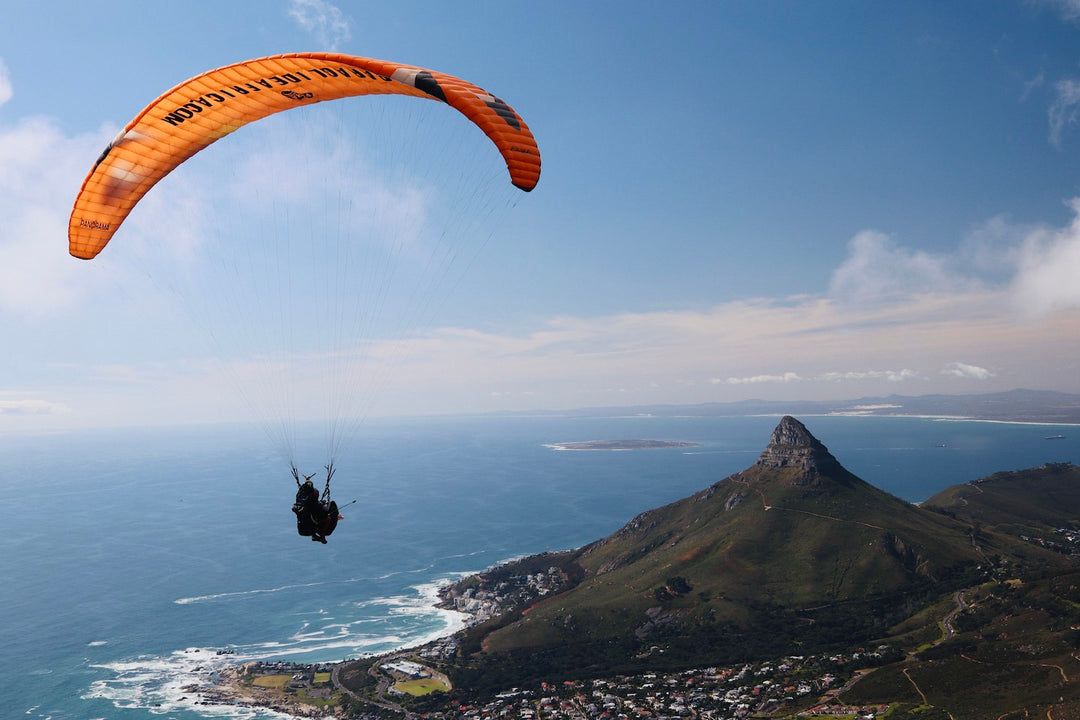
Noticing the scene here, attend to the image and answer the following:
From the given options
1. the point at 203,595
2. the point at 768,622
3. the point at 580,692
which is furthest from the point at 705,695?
the point at 203,595

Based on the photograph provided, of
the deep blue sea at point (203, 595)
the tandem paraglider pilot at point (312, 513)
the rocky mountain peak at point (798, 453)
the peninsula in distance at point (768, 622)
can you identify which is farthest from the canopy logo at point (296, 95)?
the rocky mountain peak at point (798, 453)

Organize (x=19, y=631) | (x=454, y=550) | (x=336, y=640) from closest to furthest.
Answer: (x=336, y=640)
(x=19, y=631)
(x=454, y=550)

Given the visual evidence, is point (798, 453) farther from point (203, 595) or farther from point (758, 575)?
point (203, 595)

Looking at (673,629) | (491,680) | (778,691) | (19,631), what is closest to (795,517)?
(673,629)

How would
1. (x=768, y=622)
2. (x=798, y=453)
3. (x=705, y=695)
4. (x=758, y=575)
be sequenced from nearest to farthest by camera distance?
1. (x=705, y=695)
2. (x=768, y=622)
3. (x=758, y=575)
4. (x=798, y=453)

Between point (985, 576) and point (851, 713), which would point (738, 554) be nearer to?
point (985, 576)

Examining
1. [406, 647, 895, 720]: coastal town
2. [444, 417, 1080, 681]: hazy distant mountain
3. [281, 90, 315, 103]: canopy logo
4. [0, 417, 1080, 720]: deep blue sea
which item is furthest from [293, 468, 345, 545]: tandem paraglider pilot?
[0, 417, 1080, 720]: deep blue sea

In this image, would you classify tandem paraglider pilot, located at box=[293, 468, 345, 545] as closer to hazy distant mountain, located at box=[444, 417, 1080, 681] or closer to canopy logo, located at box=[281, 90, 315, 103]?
canopy logo, located at box=[281, 90, 315, 103]
